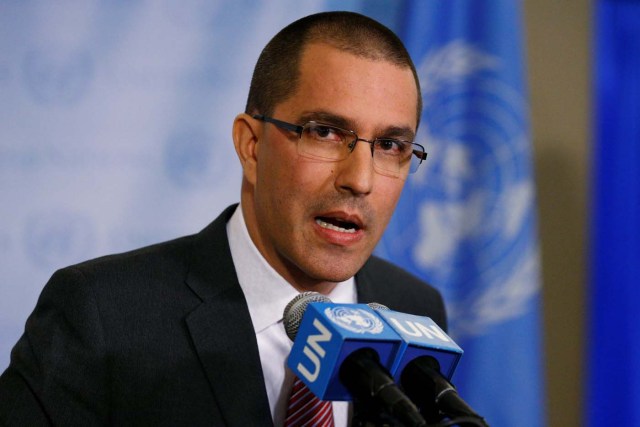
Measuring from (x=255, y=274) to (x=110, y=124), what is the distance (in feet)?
3.35

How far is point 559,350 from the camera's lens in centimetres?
383

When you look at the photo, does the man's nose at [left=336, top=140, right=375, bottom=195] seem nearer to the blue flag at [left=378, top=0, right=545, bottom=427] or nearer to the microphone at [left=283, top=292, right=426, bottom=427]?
the microphone at [left=283, top=292, right=426, bottom=427]

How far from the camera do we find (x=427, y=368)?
1.29 metres

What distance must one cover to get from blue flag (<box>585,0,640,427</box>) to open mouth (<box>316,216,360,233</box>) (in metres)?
1.89

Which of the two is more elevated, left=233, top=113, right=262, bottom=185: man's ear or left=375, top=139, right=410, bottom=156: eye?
left=375, top=139, right=410, bottom=156: eye

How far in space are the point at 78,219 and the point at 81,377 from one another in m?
1.02

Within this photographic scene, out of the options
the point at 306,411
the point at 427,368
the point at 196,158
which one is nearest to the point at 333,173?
the point at 306,411

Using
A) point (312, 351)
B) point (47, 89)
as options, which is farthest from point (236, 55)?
point (312, 351)

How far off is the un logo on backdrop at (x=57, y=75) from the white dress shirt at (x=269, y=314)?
3.21 feet

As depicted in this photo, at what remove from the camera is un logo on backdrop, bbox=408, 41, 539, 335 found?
10.3 ft

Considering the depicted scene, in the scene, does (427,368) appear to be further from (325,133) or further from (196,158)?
(196,158)

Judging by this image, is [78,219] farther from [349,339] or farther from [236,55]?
[349,339]

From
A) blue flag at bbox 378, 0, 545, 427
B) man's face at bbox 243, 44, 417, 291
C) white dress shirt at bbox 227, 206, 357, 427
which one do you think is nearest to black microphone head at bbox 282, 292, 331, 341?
man's face at bbox 243, 44, 417, 291

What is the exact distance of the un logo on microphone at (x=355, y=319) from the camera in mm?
1252
